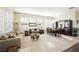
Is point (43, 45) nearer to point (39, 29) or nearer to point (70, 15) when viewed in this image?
point (39, 29)

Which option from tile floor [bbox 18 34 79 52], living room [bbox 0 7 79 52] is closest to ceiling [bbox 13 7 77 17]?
living room [bbox 0 7 79 52]

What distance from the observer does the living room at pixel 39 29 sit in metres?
2.24

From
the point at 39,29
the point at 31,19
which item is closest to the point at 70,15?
the point at 39,29

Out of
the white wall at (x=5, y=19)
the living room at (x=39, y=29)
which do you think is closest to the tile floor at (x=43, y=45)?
the living room at (x=39, y=29)

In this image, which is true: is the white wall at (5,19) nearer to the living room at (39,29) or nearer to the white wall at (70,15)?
the living room at (39,29)

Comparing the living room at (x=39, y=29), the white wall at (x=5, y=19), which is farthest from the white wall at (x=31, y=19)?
the white wall at (x=5, y=19)

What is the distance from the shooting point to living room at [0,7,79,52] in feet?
7.35

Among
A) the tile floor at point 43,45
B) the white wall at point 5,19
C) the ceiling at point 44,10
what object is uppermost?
the ceiling at point 44,10

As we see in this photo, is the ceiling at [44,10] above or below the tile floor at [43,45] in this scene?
above

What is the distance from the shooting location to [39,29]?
2369 millimetres

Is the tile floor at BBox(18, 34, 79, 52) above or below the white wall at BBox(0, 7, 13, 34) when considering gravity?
below

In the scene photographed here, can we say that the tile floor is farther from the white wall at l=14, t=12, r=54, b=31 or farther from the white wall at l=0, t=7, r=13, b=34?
the white wall at l=0, t=7, r=13, b=34
